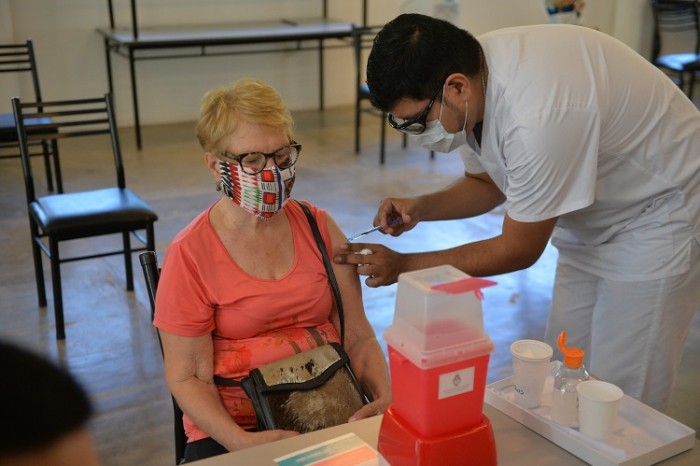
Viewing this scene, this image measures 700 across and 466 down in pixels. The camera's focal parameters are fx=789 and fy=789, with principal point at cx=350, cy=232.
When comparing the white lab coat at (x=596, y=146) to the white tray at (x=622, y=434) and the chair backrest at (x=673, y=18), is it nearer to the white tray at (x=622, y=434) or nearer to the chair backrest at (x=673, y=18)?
the white tray at (x=622, y=434)

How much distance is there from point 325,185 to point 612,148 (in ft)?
11.2

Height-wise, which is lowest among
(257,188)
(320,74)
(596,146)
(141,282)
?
(141,282)

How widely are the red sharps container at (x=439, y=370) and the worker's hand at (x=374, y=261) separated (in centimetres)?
48

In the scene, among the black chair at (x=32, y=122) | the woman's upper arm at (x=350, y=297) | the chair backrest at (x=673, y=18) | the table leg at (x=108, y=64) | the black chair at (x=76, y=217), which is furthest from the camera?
the chair backrest at (x=673, y=18)

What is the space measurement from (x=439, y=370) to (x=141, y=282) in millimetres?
2728

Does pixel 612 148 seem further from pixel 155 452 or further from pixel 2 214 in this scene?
pixel 2 214

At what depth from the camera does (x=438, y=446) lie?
126 cm

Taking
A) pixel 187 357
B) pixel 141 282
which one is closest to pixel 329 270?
pixel 187 357

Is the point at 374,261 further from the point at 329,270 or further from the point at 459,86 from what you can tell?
the point at 459,86

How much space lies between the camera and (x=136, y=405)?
2.77 m

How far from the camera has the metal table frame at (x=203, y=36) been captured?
5457 millimetres

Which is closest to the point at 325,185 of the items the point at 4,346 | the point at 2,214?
the point at 2,214

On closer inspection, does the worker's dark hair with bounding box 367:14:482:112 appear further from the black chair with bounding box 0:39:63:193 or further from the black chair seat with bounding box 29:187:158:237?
the black chair with bounding box 0:39:63:193

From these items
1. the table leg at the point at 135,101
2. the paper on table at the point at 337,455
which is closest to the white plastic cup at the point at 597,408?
the paper on table at the point at 337,455
